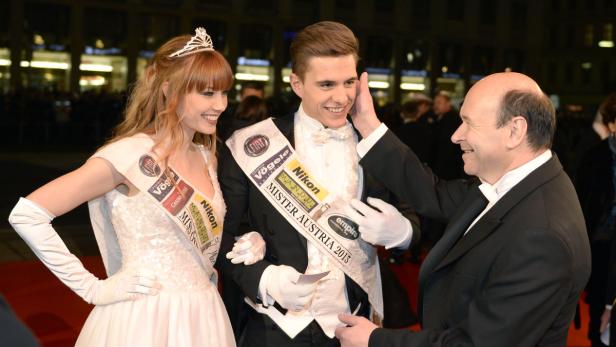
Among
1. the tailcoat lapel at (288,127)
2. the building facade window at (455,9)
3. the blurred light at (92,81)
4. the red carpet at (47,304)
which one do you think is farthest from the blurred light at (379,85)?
the tailcoat lapel at (288,127)

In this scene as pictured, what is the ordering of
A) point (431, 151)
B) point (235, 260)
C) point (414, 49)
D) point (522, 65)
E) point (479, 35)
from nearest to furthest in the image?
point (235, 260)
point (431, 151)
point (414, 49)
point (479, 35)
point (522, 65)

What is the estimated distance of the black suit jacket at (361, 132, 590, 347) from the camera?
1926 millimetres

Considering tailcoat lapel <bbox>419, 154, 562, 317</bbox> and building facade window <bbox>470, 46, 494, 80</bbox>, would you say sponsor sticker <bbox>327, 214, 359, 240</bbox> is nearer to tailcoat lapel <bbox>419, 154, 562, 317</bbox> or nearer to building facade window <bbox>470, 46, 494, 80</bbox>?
tailcoat lapel <bbox>419, 154, 562, 317</bbox>

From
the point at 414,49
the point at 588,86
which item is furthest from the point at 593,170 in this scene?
the point at 588,86

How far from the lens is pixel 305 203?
2.95 m

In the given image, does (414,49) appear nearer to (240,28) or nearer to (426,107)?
(240,28)

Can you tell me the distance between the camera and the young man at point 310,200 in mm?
2838

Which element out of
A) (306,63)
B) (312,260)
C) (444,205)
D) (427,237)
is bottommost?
(427,237)

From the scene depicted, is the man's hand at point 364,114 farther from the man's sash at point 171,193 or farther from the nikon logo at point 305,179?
the man's sash at point 171,193

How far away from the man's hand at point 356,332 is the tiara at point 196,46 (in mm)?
1094

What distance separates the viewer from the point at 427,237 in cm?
900

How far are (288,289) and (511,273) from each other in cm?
92

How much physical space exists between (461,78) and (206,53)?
44.7 meters

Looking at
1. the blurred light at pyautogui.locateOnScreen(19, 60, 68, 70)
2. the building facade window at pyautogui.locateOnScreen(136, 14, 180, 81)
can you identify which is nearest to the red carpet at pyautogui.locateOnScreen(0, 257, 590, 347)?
the blurred light at pyautogui.locateOnScreen(19, 60, 68, 70)
